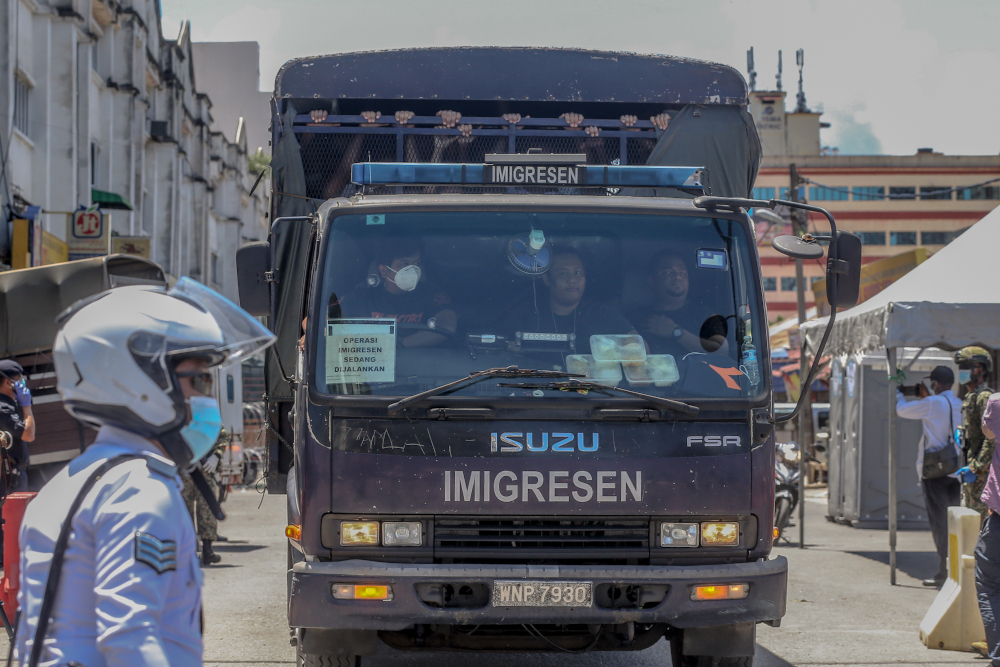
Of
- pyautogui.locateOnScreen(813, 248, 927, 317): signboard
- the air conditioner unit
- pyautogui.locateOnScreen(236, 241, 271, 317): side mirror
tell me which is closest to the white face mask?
pyautogui.locateOnScreen(236, 241, 271, 317): side mirror

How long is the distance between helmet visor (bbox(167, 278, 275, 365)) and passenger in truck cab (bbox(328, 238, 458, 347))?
2.60 m

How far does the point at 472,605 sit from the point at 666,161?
2867 millimetres

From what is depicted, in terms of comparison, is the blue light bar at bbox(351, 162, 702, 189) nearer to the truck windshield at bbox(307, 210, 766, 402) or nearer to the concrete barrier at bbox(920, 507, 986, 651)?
the truck windshield at bbox(307, 210, 766, 402)

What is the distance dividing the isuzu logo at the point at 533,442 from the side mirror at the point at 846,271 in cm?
152

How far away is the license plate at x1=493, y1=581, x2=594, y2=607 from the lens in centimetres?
491

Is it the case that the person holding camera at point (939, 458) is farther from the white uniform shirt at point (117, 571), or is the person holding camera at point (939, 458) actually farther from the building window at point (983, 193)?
the building window at point (983, 193)

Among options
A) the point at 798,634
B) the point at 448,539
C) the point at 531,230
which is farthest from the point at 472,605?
the point at 798,634

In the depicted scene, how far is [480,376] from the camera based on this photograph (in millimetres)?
5039

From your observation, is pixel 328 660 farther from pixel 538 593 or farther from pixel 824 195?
pixel 824 195

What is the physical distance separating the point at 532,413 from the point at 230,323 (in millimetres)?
2618

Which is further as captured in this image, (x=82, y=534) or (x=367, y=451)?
(x=367, y=451)

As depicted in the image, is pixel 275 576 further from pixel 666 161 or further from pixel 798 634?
pixel 666 161

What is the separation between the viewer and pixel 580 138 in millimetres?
6621

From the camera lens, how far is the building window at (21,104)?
65.8ft
